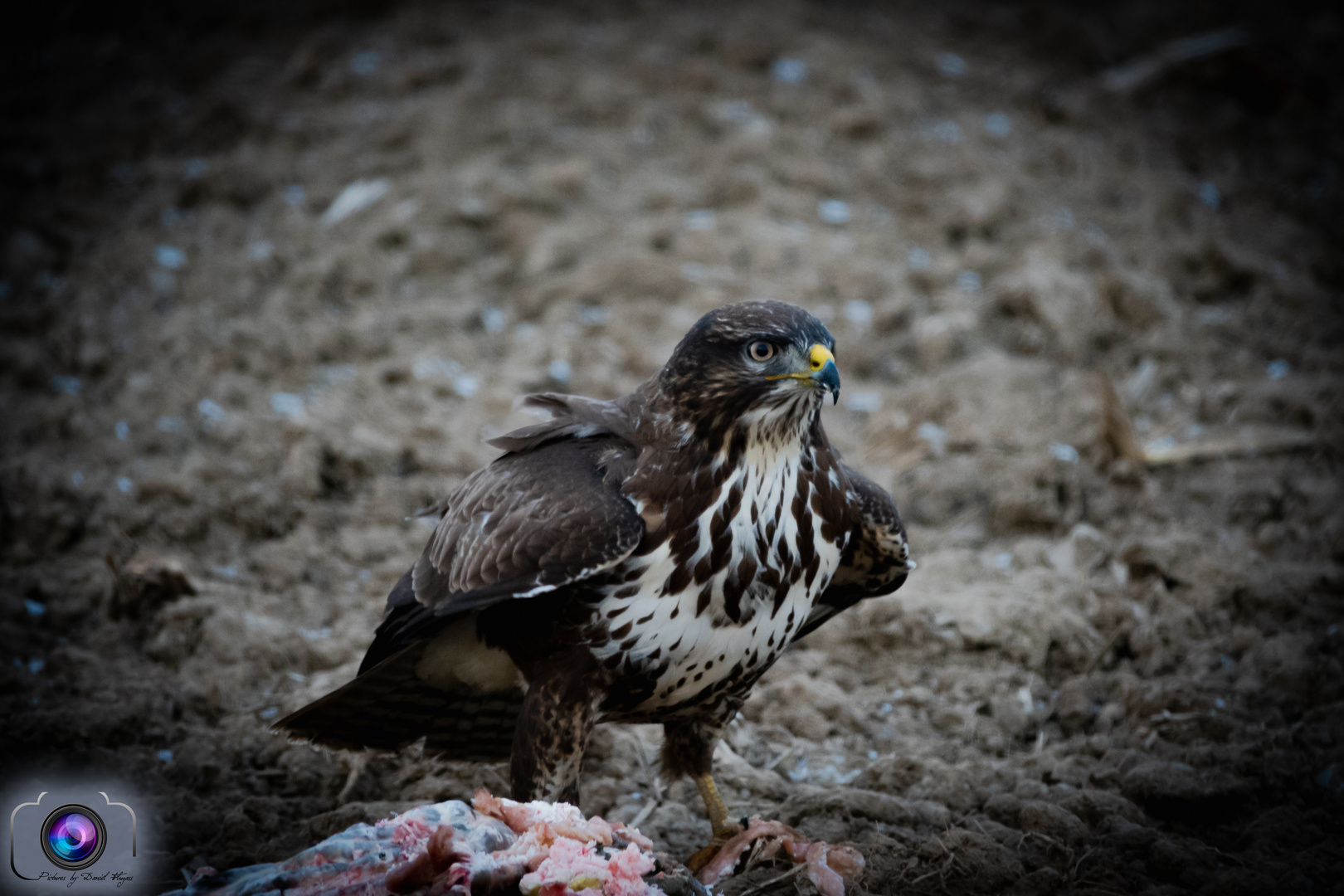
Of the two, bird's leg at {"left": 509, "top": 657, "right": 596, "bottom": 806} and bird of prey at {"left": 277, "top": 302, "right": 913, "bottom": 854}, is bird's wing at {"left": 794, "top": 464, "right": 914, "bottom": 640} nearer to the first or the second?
bird of prey at {"left": 277, "top": 302, "right": 913, "bottom": 854}

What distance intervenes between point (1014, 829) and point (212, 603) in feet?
11.2

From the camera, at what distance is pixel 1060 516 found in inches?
223

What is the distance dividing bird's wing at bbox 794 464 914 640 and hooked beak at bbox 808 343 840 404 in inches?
23.6

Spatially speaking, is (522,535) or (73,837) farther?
(73,837)

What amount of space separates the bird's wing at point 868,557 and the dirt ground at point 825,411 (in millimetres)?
661

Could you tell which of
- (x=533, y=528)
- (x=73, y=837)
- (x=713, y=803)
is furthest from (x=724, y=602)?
(x=73, y=837)

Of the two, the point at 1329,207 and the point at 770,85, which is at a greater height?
the point at 770,85

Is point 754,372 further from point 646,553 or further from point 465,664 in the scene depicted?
point 465,664

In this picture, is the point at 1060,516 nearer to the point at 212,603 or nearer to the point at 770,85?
the point at 212,603

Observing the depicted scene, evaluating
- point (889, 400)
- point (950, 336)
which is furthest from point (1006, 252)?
point (889, 400)

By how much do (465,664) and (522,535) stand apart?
2.22 feet

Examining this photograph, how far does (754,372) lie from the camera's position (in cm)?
337

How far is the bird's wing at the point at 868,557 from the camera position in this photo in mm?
3791

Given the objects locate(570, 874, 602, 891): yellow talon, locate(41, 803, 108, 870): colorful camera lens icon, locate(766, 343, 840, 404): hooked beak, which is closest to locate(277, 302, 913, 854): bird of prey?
locate(766, 343, 840, 404): hooked beak
